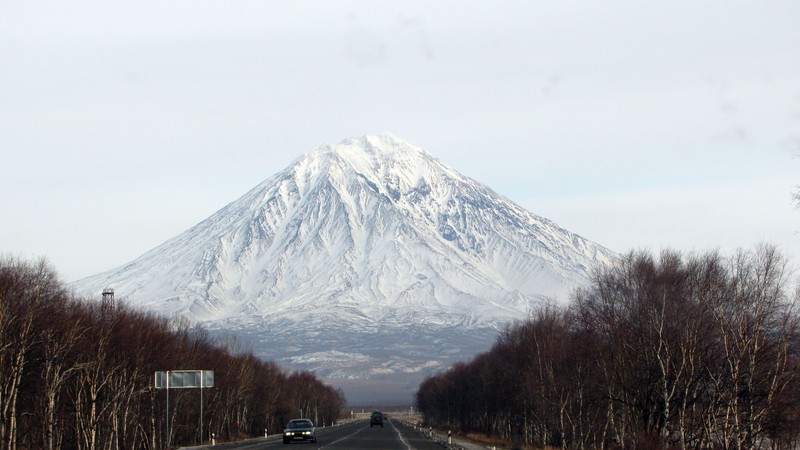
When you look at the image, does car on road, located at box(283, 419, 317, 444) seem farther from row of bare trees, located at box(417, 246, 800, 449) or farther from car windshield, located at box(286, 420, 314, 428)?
row of bare trees, located at box(417, 246, 800, 449)

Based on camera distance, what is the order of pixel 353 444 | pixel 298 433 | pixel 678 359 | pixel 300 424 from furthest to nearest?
pixel 300 424 < pixel 298 433 < pixel 353 444 < pixel 678 359

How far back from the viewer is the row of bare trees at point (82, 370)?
65.4 metres

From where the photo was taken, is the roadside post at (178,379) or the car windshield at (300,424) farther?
the car windshield at (300,424)

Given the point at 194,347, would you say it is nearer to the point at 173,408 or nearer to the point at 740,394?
the point at 173,408

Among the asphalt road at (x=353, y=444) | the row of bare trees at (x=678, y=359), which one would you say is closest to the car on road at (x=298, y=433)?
the asphalt road at (x=353, y=444)

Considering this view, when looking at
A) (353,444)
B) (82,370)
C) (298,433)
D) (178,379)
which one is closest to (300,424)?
(298,433)

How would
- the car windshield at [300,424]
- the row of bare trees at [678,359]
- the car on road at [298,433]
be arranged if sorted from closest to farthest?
the row of bare trees at [678,359] < the car on road at [298,433] < the car windshield at [300,424]

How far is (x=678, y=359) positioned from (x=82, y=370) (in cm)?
Answer: 3930

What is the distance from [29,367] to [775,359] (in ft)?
145

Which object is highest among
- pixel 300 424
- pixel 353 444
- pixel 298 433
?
pixel 300 424

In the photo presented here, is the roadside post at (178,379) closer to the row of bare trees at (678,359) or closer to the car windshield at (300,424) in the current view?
the car windshield at (300,424)

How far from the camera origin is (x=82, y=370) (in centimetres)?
7569

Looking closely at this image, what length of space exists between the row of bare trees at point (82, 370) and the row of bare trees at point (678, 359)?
93.2ft

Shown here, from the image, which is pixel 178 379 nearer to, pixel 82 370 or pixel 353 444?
pixel 82 370
